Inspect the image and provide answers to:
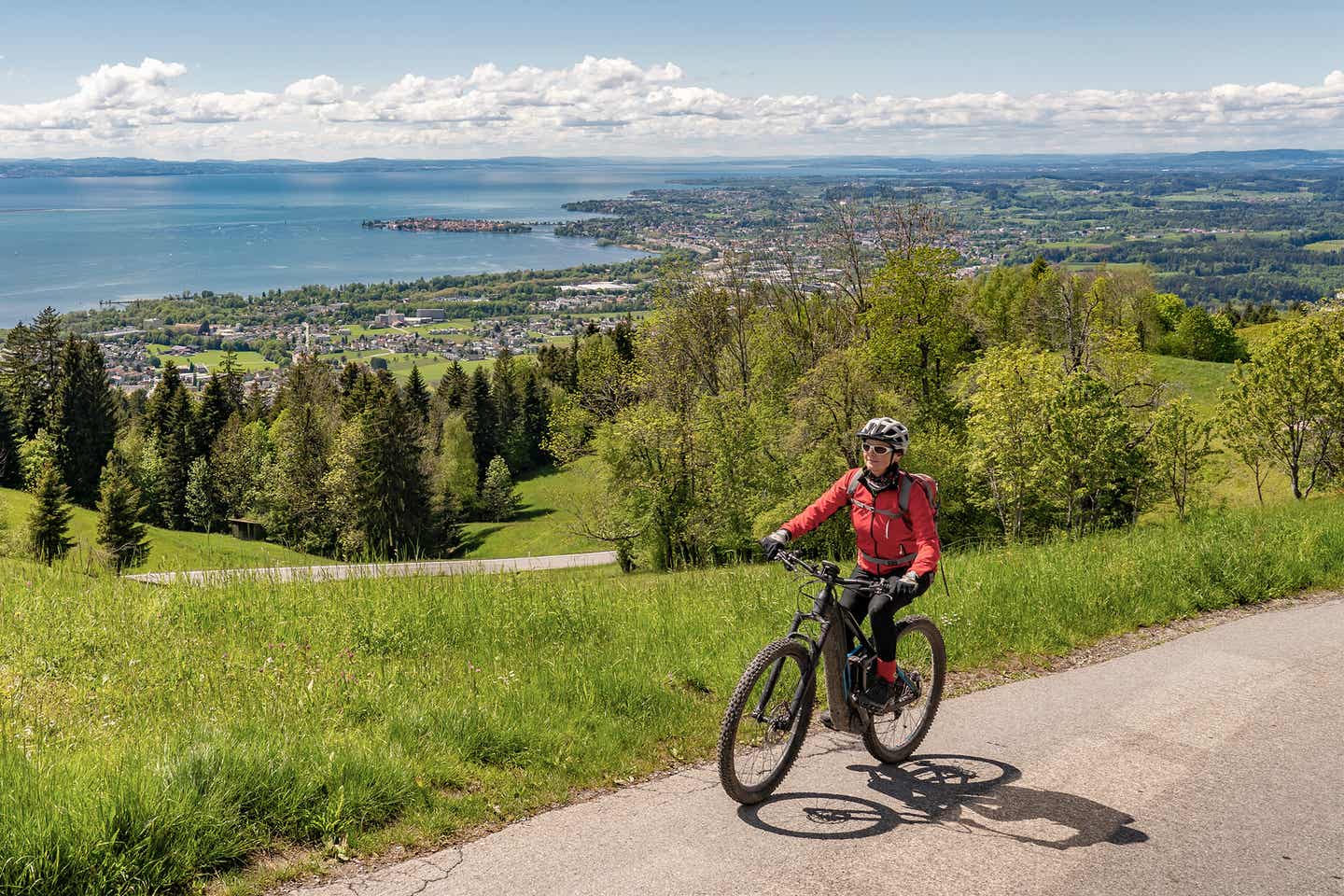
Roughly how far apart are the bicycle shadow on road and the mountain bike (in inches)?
8.6

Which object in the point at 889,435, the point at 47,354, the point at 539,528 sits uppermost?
the point at 889,435

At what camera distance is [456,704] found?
6.39m

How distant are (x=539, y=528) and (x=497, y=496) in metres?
7.80

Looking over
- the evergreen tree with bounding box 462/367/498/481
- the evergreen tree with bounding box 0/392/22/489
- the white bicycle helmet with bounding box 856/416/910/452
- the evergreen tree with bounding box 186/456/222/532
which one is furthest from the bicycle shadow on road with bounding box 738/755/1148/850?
the evergreen tree with bounding box 462/367/498/481

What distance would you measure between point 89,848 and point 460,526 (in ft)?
238

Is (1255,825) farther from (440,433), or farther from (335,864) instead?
(440,433)

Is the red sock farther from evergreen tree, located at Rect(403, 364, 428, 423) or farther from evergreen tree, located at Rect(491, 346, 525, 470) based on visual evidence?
evergreen tree, located at Rect(491, 346, 525, 470)

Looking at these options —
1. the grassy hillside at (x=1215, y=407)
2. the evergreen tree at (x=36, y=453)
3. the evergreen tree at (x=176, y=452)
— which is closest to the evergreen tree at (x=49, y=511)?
the evergreen tree at (x=176, y=452)

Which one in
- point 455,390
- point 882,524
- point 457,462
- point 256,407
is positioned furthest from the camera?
point 455,390

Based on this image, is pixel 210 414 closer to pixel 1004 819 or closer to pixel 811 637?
pixel 811 637

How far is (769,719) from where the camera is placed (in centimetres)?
575

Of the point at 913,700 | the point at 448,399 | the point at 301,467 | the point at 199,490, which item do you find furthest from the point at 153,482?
the point at 913,700

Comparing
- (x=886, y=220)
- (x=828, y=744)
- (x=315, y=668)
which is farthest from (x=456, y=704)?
(x=886, y=220)

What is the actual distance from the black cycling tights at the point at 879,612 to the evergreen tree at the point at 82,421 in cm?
8435
